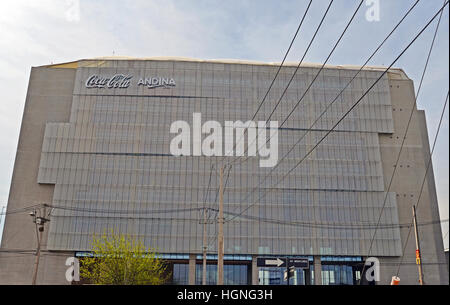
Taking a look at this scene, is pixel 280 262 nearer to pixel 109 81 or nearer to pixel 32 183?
pixel 109 81

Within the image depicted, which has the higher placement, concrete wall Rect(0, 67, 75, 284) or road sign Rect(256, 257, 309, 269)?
concrete wall Rect(0, 67, 75, 284)

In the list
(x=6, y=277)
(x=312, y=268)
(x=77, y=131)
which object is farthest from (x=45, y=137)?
(x=312, y=268)

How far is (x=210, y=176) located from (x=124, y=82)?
2343 centimetres

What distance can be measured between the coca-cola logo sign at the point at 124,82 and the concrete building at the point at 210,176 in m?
0.25

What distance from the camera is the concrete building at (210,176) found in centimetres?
6206

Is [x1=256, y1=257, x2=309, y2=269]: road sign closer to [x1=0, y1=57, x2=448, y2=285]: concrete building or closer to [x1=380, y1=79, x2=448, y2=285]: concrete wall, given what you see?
[x1=0, y1=57, x2=448, y2=285]: concrete building

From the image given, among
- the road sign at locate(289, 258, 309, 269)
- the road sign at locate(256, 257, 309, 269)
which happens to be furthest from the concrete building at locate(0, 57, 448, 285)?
the road sign at locate(289, 258, 309, 269)

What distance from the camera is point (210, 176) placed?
2557 inches

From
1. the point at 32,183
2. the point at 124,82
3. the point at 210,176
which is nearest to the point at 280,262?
the point at 210,176

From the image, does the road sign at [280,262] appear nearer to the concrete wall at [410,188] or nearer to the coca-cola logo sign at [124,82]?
the concrete wall at [410,188]

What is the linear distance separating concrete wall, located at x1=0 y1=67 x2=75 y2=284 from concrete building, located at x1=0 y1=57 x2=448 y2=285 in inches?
7.2

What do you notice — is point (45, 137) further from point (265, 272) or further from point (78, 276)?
point (265, 272)

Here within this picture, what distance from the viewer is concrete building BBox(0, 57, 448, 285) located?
6206 centimetres

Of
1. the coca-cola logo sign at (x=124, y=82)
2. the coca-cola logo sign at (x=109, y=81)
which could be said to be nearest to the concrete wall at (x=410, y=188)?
the coca-cola logo sign at (x=124, y=82)
